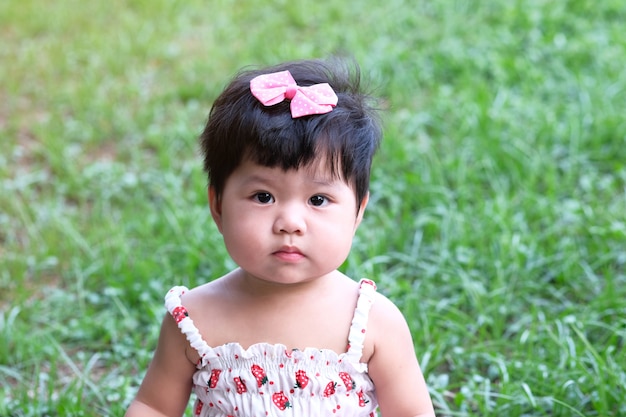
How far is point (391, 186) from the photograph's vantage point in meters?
3.70

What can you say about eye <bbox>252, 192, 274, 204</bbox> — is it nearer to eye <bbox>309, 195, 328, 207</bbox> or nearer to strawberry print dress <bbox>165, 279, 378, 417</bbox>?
eye <bbox>309, 195, 328, 207</bbox>

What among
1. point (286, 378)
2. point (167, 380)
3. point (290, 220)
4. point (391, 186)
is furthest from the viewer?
point (391, 186)

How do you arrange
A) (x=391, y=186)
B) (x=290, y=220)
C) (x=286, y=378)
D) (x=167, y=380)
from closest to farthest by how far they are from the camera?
(x=290, y=220), (x=286, y=378), (x=167, y=380), (x=391, y=186)

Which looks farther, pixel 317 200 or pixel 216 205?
pixel 216 205

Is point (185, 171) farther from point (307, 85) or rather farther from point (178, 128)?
point (307, 85)

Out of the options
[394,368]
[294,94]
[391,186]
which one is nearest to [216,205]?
[294,94]

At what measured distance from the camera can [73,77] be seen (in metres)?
5.07

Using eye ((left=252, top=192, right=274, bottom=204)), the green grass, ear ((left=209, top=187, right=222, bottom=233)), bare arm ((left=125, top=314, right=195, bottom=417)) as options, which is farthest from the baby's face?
the green grass

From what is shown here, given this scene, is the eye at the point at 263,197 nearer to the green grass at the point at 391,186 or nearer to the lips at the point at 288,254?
the lips at the point at 288,254

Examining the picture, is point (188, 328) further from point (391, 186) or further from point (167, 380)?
point (391, 186)

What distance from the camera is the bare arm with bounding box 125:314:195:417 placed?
1.94m

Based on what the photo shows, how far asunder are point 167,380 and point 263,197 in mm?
475

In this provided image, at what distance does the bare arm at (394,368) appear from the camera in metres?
1.89

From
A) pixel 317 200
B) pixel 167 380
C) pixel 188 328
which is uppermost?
pixel 317 200
